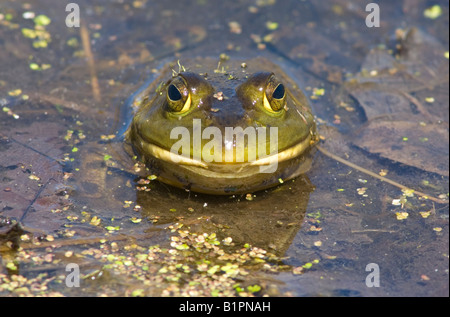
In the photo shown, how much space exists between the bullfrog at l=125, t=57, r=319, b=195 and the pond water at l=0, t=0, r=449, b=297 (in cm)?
16

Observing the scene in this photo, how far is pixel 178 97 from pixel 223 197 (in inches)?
33.8

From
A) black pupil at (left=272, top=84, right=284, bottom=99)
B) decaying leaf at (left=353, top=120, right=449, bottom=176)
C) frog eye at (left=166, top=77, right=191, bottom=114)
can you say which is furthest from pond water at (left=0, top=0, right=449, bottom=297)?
black pupil at (left=272, top=84, right=284, bottom=99)

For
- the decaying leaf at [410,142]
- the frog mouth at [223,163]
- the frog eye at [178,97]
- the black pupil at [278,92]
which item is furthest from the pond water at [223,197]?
the black pupil at [278,92]

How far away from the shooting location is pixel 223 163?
12.9 ft

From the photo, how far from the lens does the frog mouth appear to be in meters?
4.06

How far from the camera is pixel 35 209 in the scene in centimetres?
396

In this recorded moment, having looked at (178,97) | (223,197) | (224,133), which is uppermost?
(178,97)

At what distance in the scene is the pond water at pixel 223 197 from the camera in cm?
354

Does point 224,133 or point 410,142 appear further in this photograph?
point 410,142

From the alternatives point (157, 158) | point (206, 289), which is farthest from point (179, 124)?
point (206, 289)

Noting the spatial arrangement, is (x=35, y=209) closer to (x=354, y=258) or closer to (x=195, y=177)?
(x=195, y=177)

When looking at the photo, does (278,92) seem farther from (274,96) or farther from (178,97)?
(178,97)

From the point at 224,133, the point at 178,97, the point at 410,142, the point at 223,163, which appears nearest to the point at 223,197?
the point at 223,163

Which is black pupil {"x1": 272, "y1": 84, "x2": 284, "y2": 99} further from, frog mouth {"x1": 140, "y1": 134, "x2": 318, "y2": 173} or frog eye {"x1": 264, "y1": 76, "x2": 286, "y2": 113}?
frog mouth {"x1": 140, "y1": 134, "x2": 318, "y2": 173}
